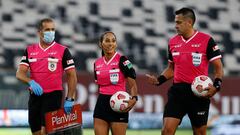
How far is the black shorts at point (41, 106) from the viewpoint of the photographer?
8500 millimetres

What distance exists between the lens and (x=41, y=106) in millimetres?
8555

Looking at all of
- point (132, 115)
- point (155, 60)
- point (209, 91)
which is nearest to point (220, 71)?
point (209, 91)

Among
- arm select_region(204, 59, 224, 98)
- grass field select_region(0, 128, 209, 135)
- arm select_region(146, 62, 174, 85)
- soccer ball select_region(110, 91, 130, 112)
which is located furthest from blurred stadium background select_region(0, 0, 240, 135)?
arm select_region(204, 59, 224, 98)

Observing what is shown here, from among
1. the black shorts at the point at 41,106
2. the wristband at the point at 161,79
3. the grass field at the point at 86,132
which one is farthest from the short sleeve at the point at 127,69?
the grass field at the point at 86,132

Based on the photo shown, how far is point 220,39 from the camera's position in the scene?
16422mm

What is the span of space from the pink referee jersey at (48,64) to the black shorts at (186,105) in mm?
1239

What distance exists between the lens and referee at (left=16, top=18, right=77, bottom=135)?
8477 millimetres

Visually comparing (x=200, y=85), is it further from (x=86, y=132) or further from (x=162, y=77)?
(x=86, y=132)

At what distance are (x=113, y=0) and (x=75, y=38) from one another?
120 cm

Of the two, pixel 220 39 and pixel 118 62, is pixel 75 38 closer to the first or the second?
pixel 220 39

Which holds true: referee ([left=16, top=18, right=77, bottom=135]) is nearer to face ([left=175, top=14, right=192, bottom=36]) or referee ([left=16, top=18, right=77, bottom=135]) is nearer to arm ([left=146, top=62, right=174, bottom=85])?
arm ([left=146, top=62, right=174, bottom=85])

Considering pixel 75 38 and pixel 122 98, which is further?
pixel 75 38

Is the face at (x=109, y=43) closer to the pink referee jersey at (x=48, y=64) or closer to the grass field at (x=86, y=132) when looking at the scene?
the pink referee jersey at (x=48, y=64)

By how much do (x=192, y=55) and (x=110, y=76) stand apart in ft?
3.20
